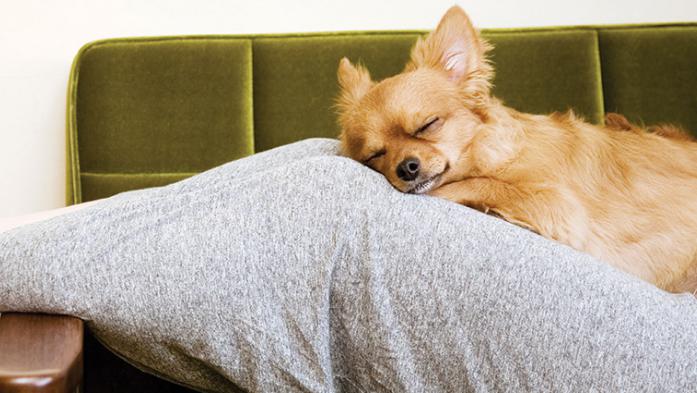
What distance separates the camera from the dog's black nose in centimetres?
131

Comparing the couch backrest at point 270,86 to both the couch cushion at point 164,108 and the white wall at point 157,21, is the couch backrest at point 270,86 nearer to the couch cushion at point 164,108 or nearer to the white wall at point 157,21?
the couch cushion at point 164,108

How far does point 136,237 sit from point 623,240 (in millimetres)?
1008

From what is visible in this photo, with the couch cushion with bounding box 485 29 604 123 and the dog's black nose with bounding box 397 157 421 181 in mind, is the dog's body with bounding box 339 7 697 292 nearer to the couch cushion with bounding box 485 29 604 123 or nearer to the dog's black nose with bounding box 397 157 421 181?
the dog's black nose with bounding box 397 157 421 181

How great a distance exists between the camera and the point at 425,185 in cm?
136

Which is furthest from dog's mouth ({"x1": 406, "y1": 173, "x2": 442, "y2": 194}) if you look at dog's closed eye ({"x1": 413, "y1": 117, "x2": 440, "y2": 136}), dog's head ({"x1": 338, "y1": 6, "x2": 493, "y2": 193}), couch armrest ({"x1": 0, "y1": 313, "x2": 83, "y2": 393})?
couch armrest ({"x1": 0, "y1": 313, "x2": 83, "y2": 393})

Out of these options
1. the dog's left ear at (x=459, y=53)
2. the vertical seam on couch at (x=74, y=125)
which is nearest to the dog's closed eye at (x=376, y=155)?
the dog's left ear at (x=459, y=53)

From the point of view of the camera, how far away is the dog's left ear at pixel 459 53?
1495 millimetres

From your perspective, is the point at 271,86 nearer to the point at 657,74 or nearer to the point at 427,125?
the point at 427,125

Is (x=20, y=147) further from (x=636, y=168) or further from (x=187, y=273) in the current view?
(x=636, y=168)

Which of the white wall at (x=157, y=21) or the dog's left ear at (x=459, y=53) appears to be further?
the white wall at (x=157, y=21)

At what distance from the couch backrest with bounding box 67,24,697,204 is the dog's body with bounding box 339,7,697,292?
0.63 m

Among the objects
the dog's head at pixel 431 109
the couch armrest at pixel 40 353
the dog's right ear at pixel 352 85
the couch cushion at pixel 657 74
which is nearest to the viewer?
the couch armrest at pixel 40 353

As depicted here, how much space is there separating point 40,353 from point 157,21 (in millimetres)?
1978

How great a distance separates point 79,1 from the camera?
248cm
